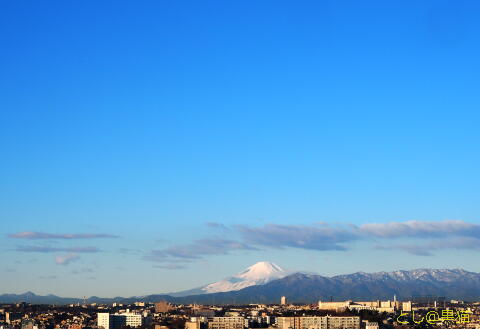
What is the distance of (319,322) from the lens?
4323 inches

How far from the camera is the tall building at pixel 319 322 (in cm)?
10694

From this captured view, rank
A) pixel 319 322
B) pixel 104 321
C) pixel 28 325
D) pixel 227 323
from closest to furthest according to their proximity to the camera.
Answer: pixel 319 322
pixel 227 323
pixel 28 325
pixel 104 321

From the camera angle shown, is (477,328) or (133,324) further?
(133,324)

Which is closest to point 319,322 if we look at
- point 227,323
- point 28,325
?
point 227,323

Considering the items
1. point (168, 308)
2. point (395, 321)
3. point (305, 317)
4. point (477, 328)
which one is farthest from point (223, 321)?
point (168, 308)

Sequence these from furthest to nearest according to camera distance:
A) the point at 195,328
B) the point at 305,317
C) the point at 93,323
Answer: the point at 93,323
the point at 305,317
the point at 195,328

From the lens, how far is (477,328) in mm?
103375

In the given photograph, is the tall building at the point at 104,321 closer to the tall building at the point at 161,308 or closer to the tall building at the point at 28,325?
the tall building at the point at 28,325

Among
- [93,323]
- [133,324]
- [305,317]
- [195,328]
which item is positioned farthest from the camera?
[93,323]

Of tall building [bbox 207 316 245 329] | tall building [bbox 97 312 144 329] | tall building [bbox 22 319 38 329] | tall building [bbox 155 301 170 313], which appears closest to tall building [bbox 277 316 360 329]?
tall building [bbox 207 316 245 329]

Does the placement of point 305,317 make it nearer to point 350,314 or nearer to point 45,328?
point 350,314

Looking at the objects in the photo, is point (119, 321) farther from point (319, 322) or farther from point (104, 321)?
point (319, 322)

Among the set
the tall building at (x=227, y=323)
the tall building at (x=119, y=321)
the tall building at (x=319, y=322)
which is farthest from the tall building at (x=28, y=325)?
the tall building at (x=319, y=322)

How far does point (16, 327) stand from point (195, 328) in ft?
82.9
